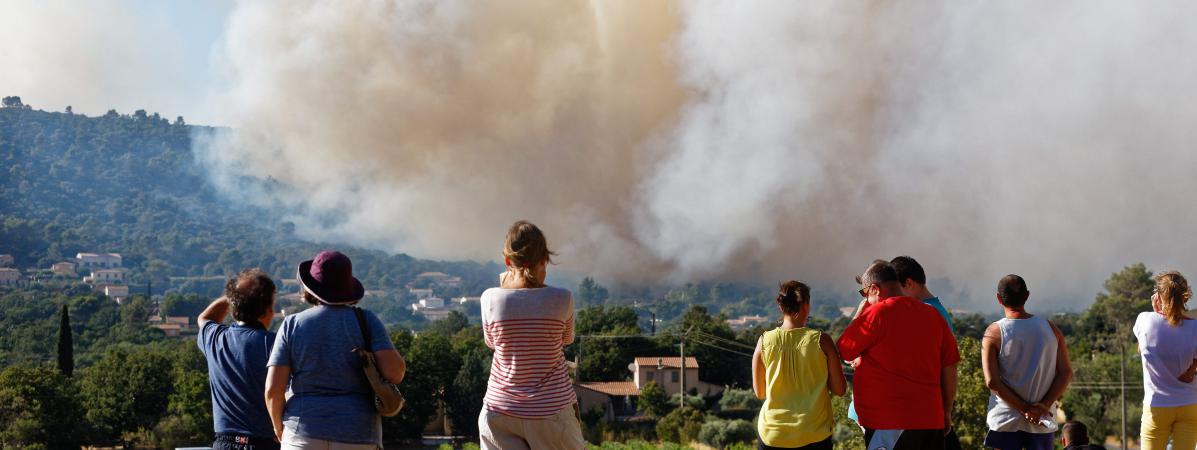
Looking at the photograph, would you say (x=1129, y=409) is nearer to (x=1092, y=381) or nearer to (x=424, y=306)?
(x=1092, y=381)

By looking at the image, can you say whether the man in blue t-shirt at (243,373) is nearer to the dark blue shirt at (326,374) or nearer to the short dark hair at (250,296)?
the short dark hair at (250,296)

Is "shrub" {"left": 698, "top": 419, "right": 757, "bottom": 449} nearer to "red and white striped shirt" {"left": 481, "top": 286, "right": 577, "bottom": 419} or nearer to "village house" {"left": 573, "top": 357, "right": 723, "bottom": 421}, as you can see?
"village house" {"left": 573, "top": 357, "right": 723, "bottom": 421}

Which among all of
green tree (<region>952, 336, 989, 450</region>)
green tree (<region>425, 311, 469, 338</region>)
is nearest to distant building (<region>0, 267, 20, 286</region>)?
green tree (<region>425, 311, 469, 338</region>)

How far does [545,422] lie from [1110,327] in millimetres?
65731

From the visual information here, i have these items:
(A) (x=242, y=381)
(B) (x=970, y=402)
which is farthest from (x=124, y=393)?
(A) (x=242, y=381)

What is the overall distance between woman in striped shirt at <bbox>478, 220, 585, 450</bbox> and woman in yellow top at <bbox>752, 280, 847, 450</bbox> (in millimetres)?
1115

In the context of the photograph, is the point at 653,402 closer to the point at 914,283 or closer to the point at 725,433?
the point at 725,433

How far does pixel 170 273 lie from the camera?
172m

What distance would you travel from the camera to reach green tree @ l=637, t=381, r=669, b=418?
45.0 m

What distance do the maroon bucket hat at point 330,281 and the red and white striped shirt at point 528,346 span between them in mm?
623

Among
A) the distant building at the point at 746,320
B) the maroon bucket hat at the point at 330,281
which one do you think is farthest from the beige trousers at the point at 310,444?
the distant building at the point at 746,320

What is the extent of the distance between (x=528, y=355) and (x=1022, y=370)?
115 inches

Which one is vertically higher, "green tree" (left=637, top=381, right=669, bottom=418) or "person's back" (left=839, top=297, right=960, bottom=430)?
"person's back" (left=839, top=297, right=960, bottom=430)

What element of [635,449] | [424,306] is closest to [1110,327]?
[635,449]
